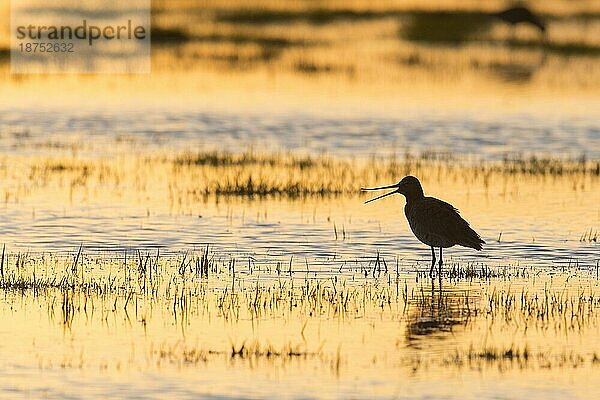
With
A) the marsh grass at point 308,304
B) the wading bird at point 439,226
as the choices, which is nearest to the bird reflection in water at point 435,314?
the marsh grass at point 308,304

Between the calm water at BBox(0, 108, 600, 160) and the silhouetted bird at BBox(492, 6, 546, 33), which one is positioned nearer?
the calm water at BBox(0, 108, 600, 160)

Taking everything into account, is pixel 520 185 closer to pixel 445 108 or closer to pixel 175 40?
pixel 445 108

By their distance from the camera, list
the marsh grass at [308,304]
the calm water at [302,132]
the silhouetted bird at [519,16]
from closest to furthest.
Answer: the marsh grass at [308,304]
the calm water at [302,132]
the silhouetted bird at [519,16]

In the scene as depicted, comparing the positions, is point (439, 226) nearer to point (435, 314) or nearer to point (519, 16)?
point (435, 314)

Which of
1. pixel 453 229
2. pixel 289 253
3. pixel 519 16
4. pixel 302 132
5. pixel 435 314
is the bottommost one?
A: pixel 435 314

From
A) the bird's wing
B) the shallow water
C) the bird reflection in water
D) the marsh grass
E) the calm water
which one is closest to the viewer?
the shallow water

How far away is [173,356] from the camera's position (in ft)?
33.1

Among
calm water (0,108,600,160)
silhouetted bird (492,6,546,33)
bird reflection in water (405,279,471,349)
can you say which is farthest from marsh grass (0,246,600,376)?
silhouetted bird (492,6,546,33)

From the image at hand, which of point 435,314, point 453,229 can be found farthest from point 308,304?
point 453,229

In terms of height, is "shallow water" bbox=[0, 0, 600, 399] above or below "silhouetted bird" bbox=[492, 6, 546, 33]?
below

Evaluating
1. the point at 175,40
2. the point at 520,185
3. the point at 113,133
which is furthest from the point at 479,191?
the point at 175,40

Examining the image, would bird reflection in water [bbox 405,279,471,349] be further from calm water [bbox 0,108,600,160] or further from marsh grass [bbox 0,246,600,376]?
calm water [bbox 0,108,600,160]

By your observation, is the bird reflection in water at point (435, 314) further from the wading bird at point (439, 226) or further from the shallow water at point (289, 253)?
the wading bird at point (439, 226)

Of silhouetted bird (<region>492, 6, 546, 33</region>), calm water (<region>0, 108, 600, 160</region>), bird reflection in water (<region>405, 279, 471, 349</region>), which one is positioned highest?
silhouetted bird (<region>492, 6, 546, 33</region>)
